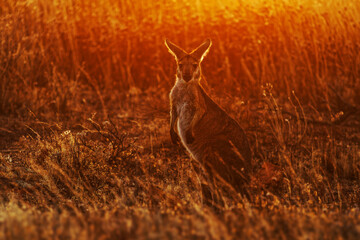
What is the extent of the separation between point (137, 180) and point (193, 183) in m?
0.58

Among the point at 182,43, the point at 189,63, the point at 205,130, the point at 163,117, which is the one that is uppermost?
the point at 189,63

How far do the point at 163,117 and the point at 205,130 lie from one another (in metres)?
2.55

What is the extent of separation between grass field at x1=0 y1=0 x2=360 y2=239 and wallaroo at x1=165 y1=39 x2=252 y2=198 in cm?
18

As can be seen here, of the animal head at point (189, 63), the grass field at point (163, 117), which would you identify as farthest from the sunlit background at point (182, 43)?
the animal head at point (189, 63)

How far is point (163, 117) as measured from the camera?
23.5 feet

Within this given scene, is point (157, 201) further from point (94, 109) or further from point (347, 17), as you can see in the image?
point (347, 17)

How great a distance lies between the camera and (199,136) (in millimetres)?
4645

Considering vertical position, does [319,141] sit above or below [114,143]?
below

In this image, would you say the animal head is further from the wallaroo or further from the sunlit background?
the sunlit background

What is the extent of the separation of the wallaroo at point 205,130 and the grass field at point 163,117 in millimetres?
184

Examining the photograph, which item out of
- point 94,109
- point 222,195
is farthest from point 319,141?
point 94,109

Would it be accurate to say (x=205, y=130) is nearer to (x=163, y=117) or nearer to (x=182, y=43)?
(x=163, y=117)

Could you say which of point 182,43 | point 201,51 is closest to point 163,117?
point 182,43

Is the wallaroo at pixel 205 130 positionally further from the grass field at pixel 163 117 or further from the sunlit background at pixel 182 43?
the sunlit background at pixel 182 43
